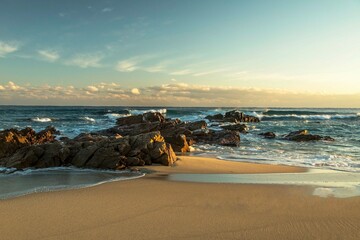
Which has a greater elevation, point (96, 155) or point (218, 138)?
point (96, 155)

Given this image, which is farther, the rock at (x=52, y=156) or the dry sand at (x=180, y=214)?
the rock at (x=52, y=156)

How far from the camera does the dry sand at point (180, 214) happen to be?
14.9 ft

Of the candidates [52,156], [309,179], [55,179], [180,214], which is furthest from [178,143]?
[180,214]

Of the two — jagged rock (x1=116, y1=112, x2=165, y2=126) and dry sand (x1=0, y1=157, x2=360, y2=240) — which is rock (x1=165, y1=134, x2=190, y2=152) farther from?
jagged rock (x1=116, y1=112, x2=165, y2=126)

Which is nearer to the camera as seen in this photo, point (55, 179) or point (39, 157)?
point (55, 179)

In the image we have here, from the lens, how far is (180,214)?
5320mm

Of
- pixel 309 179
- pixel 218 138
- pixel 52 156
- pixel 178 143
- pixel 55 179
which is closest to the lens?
pixel 55 179

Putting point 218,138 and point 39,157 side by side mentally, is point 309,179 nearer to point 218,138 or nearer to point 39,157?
point 39,157

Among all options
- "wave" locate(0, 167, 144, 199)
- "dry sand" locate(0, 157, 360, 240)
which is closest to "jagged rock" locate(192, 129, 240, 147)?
"wave" locate(0, 167, 144, 199)

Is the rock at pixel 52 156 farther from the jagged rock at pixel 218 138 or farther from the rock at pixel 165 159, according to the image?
the jagged rock at pixel 218 138

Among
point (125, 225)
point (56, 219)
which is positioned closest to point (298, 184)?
point (125, 225)

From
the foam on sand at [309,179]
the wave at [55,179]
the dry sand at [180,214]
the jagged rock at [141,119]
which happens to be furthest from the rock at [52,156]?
the jagged rock at [141,119]

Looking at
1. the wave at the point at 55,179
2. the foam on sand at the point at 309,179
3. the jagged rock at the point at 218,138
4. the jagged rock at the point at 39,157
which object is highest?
the jagged rock at the point at 39,157

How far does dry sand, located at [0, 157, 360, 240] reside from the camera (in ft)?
14.9
